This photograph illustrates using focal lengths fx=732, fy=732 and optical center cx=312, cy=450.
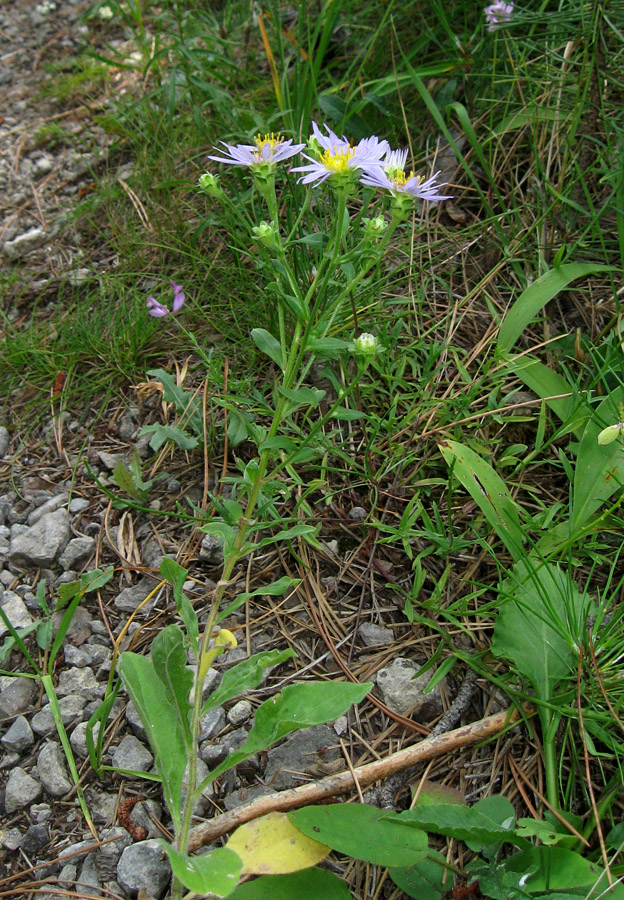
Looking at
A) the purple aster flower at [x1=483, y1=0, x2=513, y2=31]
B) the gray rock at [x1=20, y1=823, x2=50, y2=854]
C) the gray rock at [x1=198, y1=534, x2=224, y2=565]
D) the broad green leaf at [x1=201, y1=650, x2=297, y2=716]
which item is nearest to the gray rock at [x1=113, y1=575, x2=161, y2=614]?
the gray rock at [x1=198, y1=534, x2=224, y2=565]

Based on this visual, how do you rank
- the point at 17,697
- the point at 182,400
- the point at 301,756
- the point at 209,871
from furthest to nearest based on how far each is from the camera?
the point at 182,400, the point at 17,697, the point at 301,756, the point at 209,871

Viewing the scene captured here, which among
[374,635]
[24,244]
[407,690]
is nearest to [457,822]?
[407,690]

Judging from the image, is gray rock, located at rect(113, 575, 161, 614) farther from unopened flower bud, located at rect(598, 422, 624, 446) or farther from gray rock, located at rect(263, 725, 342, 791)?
unopened flower bud, located at rect(598, 422, 624, 446)

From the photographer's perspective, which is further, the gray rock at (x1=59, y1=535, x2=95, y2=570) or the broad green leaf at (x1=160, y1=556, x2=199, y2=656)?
the gray rock at (x1=59, y1=535, x2=95, y2=570)

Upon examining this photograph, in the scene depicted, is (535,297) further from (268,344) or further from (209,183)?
(209,183)

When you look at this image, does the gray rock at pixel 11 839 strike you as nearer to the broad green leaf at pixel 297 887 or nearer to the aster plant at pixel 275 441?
the aster plant at pixel 275 441
